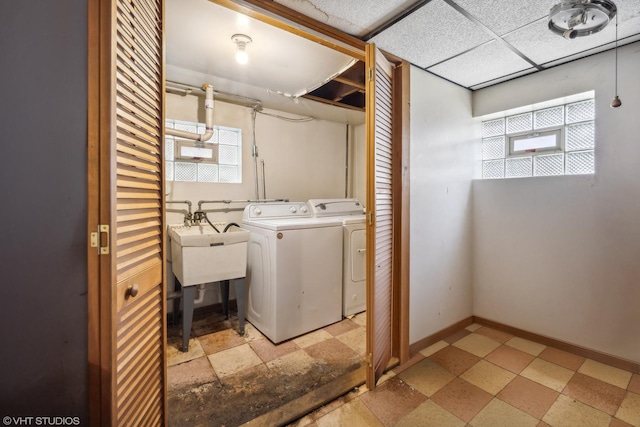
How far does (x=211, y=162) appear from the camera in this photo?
275 cm

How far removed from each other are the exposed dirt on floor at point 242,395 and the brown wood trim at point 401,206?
427 millimetres

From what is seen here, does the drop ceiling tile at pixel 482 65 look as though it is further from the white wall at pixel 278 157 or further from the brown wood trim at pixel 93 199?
the brown wood trim at pixel 93 199

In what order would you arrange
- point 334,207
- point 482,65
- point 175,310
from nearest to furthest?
point 482,65
point 175,310
point 334,207

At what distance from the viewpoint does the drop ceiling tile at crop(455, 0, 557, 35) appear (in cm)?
135

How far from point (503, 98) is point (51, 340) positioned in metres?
3.12

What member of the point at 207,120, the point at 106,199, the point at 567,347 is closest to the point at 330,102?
the point at 207,120

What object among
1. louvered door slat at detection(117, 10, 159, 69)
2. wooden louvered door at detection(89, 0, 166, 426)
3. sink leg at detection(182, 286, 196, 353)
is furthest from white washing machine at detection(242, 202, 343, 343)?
louvered door slat at detection(117, 10, 159, 69)

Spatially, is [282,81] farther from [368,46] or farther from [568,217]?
[568,217]

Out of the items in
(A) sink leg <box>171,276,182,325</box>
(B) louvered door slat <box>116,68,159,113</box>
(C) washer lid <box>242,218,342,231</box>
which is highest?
(B) louvered door slat <box>116,68,159,113</box>

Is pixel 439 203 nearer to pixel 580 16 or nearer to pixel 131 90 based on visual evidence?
pixel 580 16

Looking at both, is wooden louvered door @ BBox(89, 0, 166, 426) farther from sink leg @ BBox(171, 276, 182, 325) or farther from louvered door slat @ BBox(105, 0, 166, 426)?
sink leg @ BBox(171, 276, 182, 325)

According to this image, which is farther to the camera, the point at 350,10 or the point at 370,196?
the point at 370,196

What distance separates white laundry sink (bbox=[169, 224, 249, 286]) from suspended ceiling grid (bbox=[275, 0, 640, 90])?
1624 mm

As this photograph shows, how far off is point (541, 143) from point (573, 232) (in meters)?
0.74
